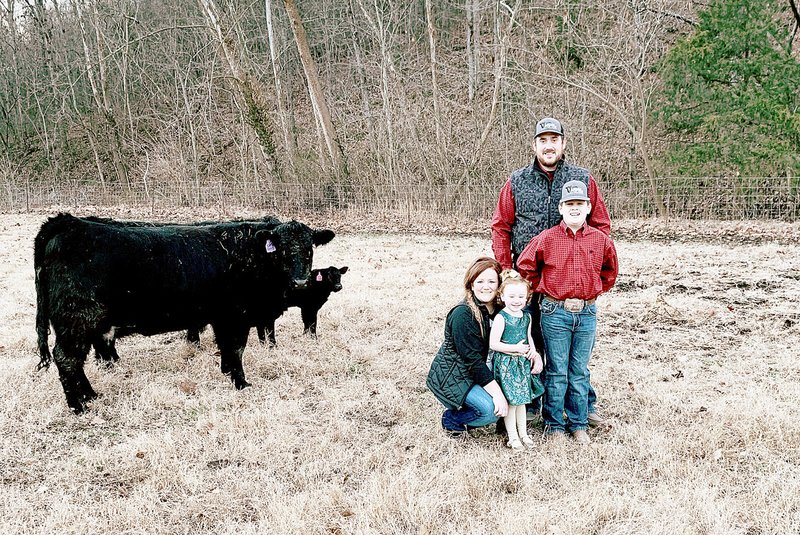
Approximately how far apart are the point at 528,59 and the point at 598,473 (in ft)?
73.3

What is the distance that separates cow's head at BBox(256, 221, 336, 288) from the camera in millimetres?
5777

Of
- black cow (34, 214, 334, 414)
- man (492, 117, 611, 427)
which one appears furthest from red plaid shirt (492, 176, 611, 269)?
black cow (34, 214, 334, 414)

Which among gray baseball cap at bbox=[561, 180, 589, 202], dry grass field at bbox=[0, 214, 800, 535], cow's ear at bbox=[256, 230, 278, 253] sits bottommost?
dry grass field at bbox=[0, 214, 800, 535]

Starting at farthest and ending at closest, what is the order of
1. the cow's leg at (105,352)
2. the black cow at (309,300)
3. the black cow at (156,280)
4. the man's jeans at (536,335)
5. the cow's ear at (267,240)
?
the black cow at (309,300)
the cow's leg at (105,352)
the cow's ear at (267,240)
the black cow at (156,280)
the man's jeans at (536,335)

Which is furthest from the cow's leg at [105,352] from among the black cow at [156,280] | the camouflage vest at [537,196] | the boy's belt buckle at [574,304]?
the boy's belt buckle at [574,304]

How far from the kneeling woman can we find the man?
0.41 meters

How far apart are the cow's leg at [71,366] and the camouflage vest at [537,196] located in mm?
3552

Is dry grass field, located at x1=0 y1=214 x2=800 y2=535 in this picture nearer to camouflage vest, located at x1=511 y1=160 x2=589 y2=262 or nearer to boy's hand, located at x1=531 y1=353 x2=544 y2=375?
boy's hand, located at x1=531 y1=353 x2=544 y2=375

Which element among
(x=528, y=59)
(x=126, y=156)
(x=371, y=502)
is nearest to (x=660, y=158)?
(x=528, y=59)

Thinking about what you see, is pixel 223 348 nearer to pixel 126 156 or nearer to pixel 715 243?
pixel 715 243

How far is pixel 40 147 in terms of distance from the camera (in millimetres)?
32469

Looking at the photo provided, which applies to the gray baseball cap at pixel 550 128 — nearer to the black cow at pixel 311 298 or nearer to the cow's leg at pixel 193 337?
the black cow at pixel 311 298

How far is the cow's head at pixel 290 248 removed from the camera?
5.78m

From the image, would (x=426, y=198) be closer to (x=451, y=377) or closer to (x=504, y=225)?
(x=504, y=225)
